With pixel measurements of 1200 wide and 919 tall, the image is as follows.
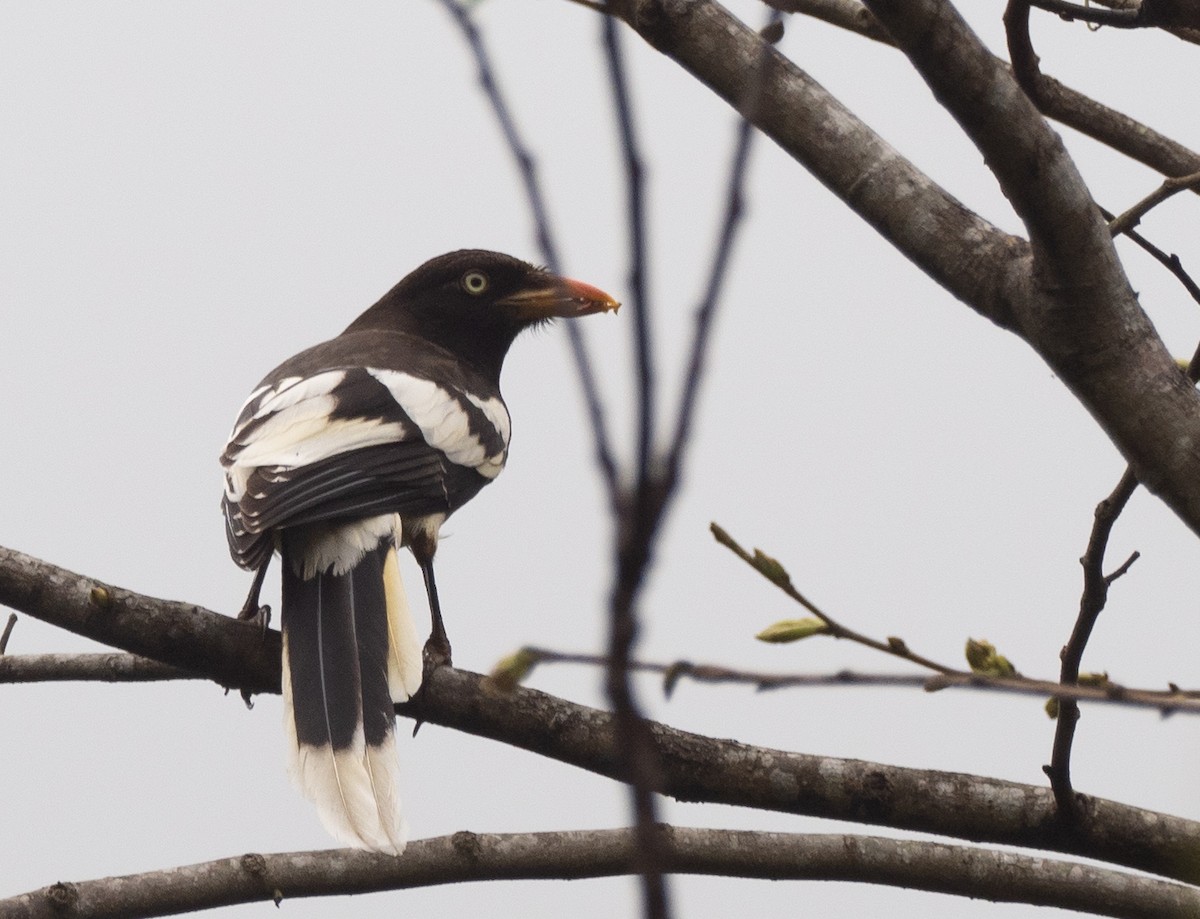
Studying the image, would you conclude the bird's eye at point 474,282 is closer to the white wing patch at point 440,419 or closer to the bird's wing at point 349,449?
the bird's wing at point 349,449

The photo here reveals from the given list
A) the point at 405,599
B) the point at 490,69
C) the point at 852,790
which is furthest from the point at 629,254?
the point at 405,599

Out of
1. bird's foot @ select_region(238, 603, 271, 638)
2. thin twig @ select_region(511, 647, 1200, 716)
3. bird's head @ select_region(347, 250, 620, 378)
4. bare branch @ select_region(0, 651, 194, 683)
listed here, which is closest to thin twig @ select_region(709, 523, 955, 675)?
thin twig @ select_region(511, 647, 1200, 716)

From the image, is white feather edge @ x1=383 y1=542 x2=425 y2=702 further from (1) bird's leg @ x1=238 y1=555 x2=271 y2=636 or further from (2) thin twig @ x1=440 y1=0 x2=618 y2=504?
(2) thin twig @ x1=440 y1=0 x2=618 y2=504

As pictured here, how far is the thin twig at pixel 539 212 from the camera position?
33.3 inches

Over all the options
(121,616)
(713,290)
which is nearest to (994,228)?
(121,616)

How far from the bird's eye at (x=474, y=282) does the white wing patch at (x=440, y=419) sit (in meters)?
1.10

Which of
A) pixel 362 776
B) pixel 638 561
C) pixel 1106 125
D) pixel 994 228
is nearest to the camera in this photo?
pixel 638 561

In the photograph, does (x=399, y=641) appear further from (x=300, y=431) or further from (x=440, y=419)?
(x=440, y=419)

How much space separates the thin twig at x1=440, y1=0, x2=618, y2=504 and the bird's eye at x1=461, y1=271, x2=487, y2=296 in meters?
4.76

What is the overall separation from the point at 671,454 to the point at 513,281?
5039 millimetres

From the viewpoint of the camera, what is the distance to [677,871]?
2.93m

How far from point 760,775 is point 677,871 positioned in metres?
0.25

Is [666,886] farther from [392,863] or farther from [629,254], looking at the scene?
[392,863]

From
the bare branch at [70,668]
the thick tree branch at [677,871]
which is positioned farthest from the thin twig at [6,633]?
the thick tree branch at [677,871]
